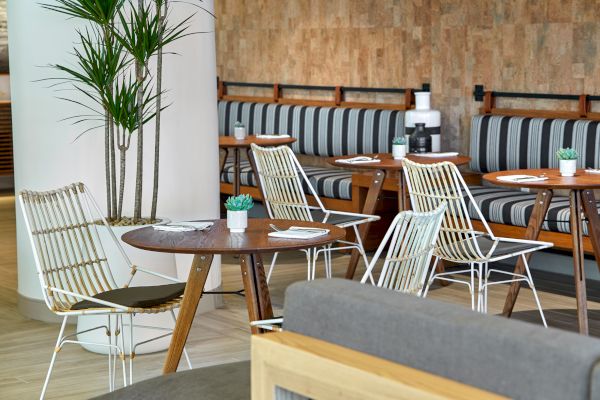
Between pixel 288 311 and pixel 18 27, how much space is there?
12.5 ft

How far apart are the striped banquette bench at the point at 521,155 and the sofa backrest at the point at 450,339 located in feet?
13.8

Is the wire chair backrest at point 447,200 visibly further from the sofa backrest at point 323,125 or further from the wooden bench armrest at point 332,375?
the wooden bench armrest at point 332,375

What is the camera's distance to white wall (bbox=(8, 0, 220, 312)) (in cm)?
559

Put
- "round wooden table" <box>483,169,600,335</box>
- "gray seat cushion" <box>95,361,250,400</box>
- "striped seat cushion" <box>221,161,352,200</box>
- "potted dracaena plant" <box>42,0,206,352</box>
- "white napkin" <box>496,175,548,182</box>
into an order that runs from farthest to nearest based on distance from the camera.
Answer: "striped seat cushion" <box>221,161,352,200</box>
"white napkin" <box>496,175,548,182</box>
"round wooden table" <box>483,169,600,335</box>
"potted dracaena plant" <box>42,0,206,352</box>
"gray seat cushion" <box>95,361,250,400</box>

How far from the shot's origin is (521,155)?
717 centimetres

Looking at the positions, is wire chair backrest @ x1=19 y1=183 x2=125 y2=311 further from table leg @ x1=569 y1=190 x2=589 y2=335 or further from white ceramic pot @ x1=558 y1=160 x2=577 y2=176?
white ceramic pot @ x1=558 y1=160 x2=577 y2=176

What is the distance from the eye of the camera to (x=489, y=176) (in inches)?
223

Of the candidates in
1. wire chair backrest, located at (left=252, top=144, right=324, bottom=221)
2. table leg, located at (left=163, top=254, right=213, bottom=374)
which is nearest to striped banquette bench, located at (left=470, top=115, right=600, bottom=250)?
wire chair backrest, located at (left=252, top=144, right=324, bottom=221)

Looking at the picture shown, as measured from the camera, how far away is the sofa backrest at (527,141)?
6730 mm

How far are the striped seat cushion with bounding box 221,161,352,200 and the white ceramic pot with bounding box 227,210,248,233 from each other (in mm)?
3541

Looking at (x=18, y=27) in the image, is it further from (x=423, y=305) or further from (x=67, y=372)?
(x=423, y=305)

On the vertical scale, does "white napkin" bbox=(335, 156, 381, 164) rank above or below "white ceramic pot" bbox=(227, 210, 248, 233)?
above

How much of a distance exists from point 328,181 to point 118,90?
9.77 feet

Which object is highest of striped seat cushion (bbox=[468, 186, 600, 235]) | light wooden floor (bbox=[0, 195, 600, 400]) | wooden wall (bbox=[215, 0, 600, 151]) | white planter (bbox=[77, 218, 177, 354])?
wooden wall (bbox=[215, 0, 600, 151])
